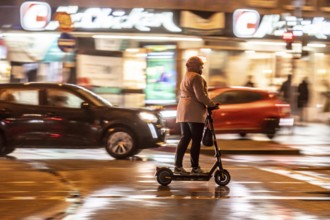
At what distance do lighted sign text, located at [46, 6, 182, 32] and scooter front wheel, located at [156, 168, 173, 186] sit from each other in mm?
14138

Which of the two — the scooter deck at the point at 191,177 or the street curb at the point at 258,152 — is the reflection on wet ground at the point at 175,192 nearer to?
the scooter deck at the point at 191,177

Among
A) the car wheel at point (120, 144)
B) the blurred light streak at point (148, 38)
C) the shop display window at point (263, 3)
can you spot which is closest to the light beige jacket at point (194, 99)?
the car wheel at point (120, 144)

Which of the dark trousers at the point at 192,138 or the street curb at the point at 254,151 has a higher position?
the dark trousers at the point at 192,138

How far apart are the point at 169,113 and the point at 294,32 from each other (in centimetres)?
541

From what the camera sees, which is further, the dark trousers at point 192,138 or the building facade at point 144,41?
the building facade at point 144,41

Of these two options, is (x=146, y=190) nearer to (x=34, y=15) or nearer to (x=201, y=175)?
(x=201, y=175)

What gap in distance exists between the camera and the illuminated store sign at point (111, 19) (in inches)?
931

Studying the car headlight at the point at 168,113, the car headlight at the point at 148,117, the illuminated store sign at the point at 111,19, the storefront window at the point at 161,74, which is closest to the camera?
the car headlight at the point at 148,117

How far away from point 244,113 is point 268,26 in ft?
23.4

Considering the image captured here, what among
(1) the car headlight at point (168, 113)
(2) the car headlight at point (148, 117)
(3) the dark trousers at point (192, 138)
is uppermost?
(3) the dark trousers at point (192, 138)

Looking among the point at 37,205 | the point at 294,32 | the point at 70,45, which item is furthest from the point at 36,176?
the point at 294,32

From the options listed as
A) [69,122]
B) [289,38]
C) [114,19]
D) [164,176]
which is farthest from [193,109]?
[114,19]

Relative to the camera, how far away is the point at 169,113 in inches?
764

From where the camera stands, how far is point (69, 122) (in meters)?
14.2
